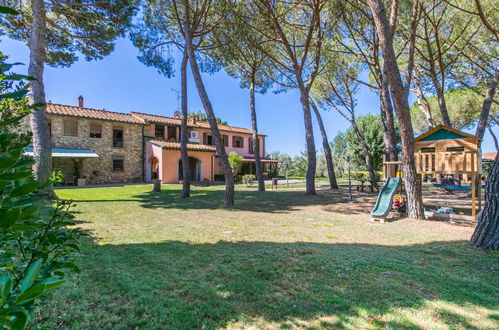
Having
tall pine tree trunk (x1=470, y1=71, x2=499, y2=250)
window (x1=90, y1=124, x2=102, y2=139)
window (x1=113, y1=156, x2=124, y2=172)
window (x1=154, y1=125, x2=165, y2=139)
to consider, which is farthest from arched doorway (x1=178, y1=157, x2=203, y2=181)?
tall pine tree trunk (x1=470, y1=71, x2=499, y2=250)

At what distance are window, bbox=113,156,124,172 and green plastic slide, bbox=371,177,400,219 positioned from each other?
18.6 metres

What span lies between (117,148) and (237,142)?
479 inches

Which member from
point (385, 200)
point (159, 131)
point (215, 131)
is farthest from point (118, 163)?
point (385, 200)

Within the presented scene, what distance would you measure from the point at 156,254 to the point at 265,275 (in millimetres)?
1758

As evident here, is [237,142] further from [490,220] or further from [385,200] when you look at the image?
[490,220]

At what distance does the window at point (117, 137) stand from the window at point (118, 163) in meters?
0.96

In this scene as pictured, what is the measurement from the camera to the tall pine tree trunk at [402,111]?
6.41 metres

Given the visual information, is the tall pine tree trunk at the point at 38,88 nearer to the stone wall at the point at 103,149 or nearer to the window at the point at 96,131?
the stone wall at the point at 103,149

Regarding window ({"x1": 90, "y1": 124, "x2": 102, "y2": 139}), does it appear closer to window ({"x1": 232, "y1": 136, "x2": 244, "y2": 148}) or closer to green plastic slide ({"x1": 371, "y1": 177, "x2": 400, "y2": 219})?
window ({"x1": 232, "y1": 136, "x2": 244, "y2": 148})

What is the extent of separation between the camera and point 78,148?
1802 cm

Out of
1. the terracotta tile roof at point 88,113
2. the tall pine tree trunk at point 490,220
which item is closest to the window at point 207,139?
the terracotta tile roof at point 88,113

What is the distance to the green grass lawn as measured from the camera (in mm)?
2150

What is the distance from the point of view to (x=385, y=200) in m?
7.16

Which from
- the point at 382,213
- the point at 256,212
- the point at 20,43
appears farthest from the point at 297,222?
the point at 20,43
